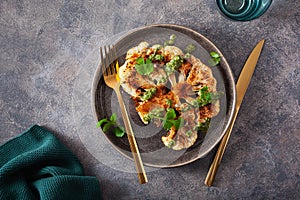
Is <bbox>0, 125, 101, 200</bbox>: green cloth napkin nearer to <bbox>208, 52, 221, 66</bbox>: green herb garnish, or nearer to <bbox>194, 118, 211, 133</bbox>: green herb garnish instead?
<bbox>194, 118, 211, 133</bbox>: green herb garnish

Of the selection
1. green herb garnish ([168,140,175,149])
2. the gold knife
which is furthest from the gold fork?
the gold knife

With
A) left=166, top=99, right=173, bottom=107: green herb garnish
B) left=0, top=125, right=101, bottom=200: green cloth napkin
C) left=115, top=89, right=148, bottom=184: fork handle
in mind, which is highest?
left=166, top=99, right=173, bottom=107: green herb garnish

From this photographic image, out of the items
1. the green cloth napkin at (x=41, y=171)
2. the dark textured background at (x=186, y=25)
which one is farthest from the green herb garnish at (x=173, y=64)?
the green cloth napkin at (x=41, y=171)

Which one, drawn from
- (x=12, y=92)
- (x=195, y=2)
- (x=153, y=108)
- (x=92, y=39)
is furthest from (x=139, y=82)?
(x=12, y=92)

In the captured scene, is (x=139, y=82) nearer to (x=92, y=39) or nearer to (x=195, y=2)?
(x=92, y=39)

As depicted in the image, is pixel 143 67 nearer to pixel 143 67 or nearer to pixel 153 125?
pixel 143 67

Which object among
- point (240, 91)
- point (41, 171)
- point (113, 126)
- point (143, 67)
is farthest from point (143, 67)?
point (41, 171)

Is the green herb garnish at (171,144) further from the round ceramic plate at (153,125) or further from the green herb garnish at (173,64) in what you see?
the green herb garnish at (173,64)

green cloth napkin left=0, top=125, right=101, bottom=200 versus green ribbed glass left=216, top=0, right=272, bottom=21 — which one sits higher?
green ribbed glass left=216, top=0, right=272, bottom=21
